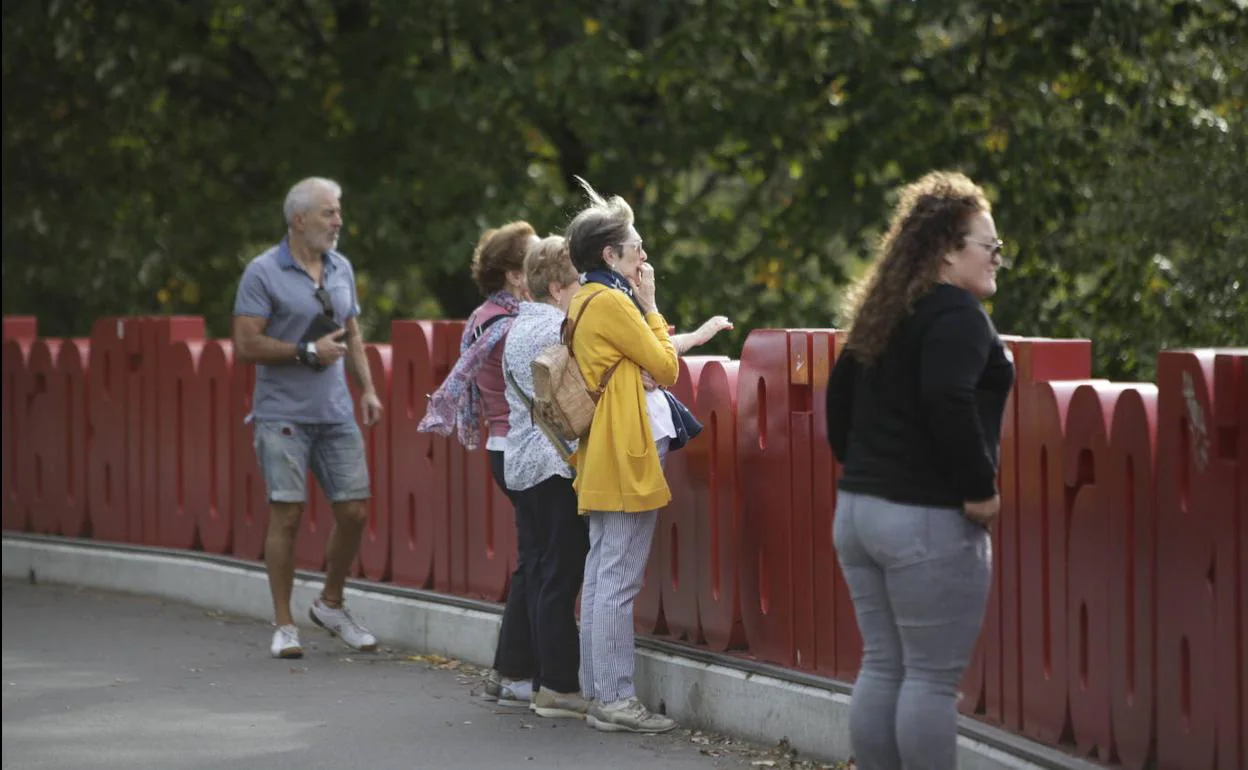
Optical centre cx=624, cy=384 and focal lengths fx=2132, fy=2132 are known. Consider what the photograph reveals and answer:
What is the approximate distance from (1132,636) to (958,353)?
3.96ft

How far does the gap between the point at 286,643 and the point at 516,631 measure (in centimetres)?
176

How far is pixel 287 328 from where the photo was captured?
9.38 meters

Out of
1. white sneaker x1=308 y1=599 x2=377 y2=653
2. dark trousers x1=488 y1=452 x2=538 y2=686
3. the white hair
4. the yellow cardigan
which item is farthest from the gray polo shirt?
the yellow cardigan

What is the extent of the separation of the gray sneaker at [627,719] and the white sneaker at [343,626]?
7.38 feet

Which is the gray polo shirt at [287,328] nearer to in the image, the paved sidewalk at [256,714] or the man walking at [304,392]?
the man walking at [304,392]

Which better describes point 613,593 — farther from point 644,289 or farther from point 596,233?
point 596,233

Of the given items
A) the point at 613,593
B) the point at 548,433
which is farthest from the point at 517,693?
the point at 548,433

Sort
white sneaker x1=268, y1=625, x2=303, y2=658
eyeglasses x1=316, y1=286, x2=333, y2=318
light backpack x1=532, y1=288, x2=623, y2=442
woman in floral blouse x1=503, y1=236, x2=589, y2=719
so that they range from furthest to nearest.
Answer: white sneaker x1=268, y1=625, x2=303, y2=658 < eyeglasses x1=316, y1=286, x2=333, y2=318 < woman in floral blouse x1=503, y1=236, x2=589, y2=719 < light backpack x1=532, y1=288, x2=623, y2=442

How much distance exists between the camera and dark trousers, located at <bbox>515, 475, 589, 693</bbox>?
7789 mm

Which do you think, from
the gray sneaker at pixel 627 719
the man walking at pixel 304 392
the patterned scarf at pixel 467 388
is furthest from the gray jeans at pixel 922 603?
the man walking at pixel 304 392

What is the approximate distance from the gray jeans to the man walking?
4.36 m

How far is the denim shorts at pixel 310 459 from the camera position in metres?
9.41

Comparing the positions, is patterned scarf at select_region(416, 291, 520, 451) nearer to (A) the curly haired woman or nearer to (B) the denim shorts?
(B) the denim shorts

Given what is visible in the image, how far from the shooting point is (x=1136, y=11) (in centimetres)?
1452
